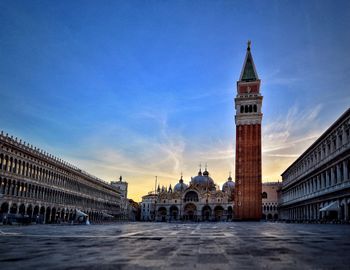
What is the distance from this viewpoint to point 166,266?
6910mm

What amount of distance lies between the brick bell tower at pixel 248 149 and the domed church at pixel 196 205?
138ft

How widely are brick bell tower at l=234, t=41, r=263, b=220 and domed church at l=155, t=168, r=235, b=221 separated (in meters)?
42.1

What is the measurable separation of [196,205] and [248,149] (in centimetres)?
5027

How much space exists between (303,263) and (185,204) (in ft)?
422

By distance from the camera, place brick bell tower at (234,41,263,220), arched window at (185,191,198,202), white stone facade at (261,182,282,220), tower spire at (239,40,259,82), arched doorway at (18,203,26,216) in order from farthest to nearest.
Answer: arched window at (185,191,198,202), white stone facade at (261,182,282,220), tower spire at (239,40,259,82), brick bell tower at (234,41,263,220), arched doorway at (18,203,26,216)

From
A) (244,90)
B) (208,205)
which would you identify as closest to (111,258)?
(244,90)

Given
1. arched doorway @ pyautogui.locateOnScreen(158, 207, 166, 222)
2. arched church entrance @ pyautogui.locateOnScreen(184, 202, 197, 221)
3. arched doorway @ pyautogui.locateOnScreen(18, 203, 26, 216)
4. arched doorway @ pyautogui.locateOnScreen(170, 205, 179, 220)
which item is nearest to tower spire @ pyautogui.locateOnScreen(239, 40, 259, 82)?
arched church entrance @ pyautogui.locateOnScreen(184, 202, 197, 221)

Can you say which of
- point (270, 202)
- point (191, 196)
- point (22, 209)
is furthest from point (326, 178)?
point (191, 196)

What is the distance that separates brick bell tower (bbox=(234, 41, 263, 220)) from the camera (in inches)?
3327

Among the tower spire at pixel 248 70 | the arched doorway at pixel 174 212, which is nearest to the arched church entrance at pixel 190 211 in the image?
the arched doorway at pixel 174 212

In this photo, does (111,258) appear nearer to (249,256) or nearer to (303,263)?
(249,256)

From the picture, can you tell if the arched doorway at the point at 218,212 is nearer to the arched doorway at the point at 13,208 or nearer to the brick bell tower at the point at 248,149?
the brick bell tower at the point at 248,149

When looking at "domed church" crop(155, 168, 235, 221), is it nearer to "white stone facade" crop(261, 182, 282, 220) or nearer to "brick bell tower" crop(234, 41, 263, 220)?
"white stone facade" crop(261, 182, 282, 220)

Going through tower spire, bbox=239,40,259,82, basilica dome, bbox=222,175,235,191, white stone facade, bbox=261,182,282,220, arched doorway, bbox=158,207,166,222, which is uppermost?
tower spire, bbox=239,40,259,82
